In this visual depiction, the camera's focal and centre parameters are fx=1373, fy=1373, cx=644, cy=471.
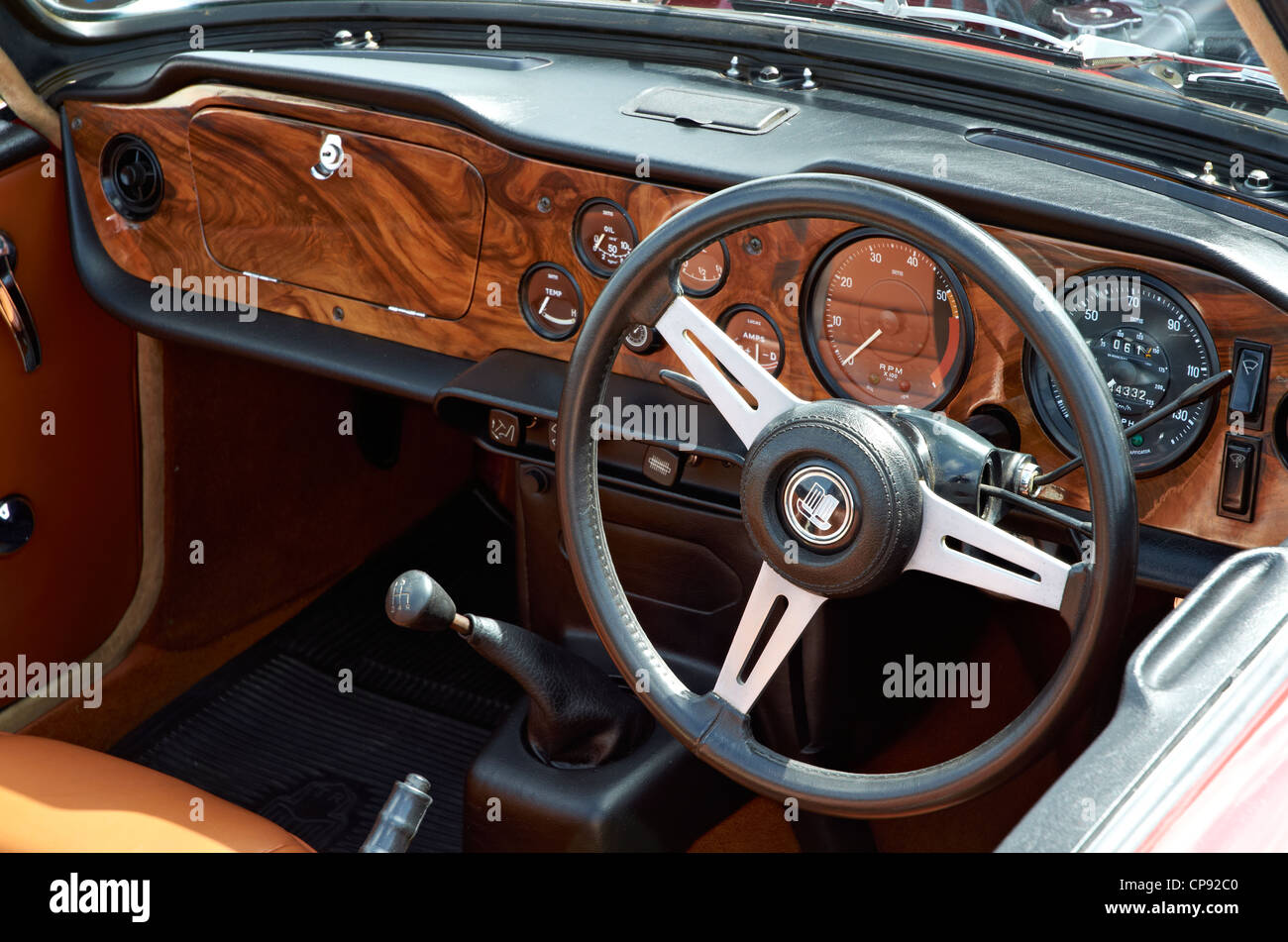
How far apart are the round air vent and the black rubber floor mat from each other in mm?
939

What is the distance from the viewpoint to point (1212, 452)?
1.61 m

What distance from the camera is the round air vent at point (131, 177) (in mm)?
2395

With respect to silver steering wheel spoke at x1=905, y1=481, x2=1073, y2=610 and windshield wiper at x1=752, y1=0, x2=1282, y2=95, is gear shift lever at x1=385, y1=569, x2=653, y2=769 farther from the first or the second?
windshield wiper at x1=752, y1=0, x2=1282, y2=95

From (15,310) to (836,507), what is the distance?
155 cm

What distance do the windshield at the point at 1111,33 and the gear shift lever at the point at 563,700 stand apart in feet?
3.43

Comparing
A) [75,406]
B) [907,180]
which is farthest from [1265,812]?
[75,406]

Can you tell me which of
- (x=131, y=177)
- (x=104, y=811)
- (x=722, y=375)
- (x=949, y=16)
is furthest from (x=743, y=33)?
(x=104, y=811)

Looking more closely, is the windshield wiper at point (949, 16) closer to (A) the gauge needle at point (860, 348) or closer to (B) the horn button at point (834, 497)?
(A) the gauge needle at point (860, 348)

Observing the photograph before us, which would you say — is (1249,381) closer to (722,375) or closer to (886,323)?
(886,323)

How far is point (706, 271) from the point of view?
191 centimetres

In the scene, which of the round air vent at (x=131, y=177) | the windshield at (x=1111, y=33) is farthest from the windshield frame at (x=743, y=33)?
the round air vent at (x=131, y=177)

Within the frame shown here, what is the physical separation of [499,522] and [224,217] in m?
1.13

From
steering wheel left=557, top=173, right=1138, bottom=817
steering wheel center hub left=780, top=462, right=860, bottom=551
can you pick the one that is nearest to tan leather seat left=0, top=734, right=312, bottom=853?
steering wheel left=557, top=173, right=1138, bottom=817
